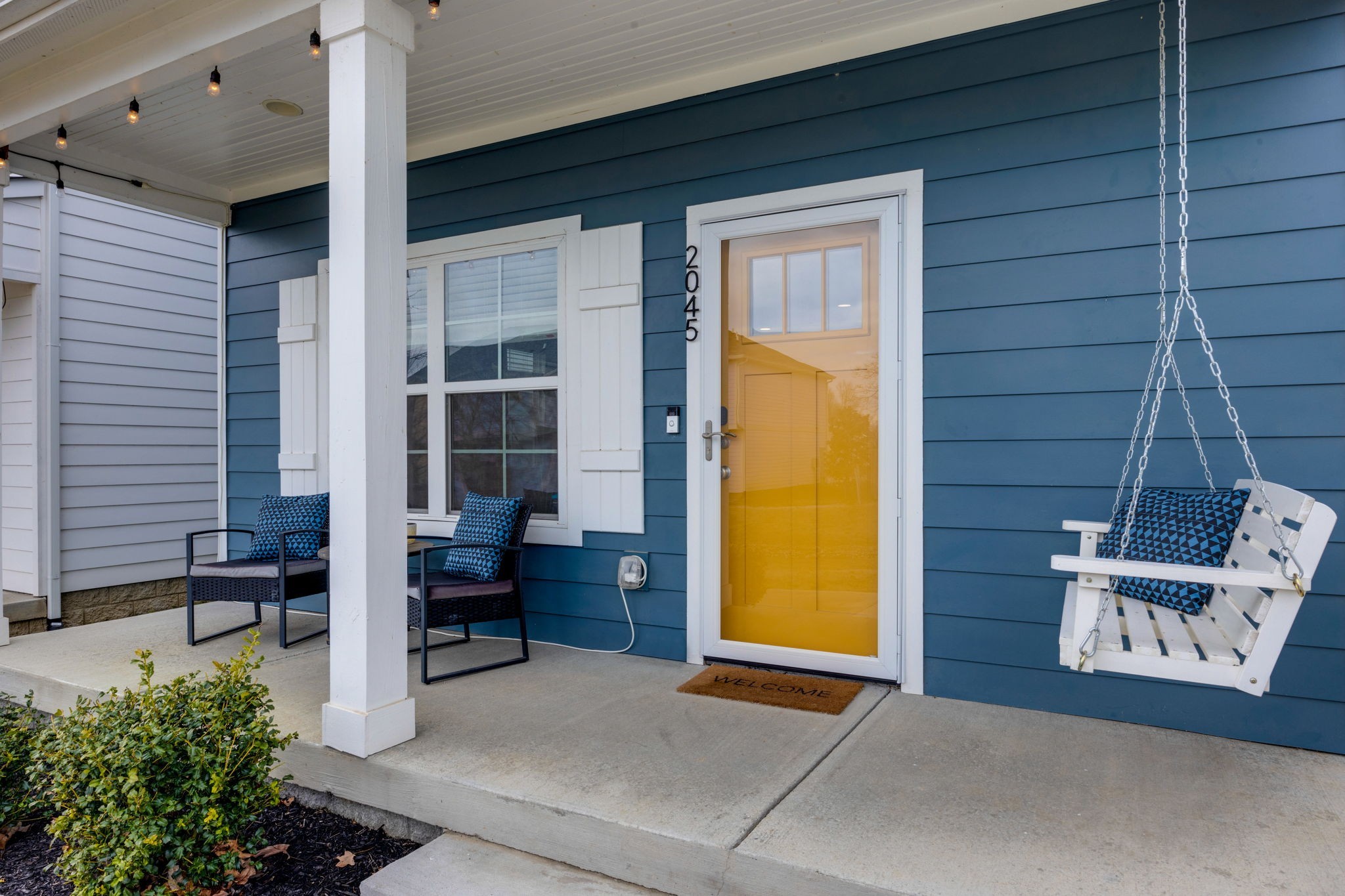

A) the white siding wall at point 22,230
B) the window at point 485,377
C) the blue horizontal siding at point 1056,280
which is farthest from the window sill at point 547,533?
the white siding wall at point 22,230

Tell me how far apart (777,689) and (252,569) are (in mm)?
2531

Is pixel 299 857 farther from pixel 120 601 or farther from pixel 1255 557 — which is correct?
pixel 120 601

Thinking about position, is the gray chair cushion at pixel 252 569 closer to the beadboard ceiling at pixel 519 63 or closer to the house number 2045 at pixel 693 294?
the house number 2045 at pixel 693 294

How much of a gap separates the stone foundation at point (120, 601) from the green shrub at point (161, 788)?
3.42 m

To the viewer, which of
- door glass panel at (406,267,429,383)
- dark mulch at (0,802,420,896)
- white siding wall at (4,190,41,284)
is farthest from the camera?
white siding wall at (4,190,41,284)

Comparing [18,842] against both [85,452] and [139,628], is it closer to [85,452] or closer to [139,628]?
[139,628]

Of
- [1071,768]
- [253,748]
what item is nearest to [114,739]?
[253,748]

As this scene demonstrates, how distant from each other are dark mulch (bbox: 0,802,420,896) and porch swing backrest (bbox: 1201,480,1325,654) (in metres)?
2.30

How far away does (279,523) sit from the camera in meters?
4.25

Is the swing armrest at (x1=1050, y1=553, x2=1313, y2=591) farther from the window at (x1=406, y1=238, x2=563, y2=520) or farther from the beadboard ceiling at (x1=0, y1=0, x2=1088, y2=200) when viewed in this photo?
the window at (x1=406, y1=238, x2=563, y2=520)

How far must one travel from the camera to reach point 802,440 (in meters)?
3.38

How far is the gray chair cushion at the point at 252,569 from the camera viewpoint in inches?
147

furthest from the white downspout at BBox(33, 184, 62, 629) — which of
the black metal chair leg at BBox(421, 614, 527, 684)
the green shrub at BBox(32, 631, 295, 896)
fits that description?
the green shrub at BBox(32, 631, 295, 896)

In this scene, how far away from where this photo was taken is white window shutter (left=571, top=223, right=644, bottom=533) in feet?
12.1
